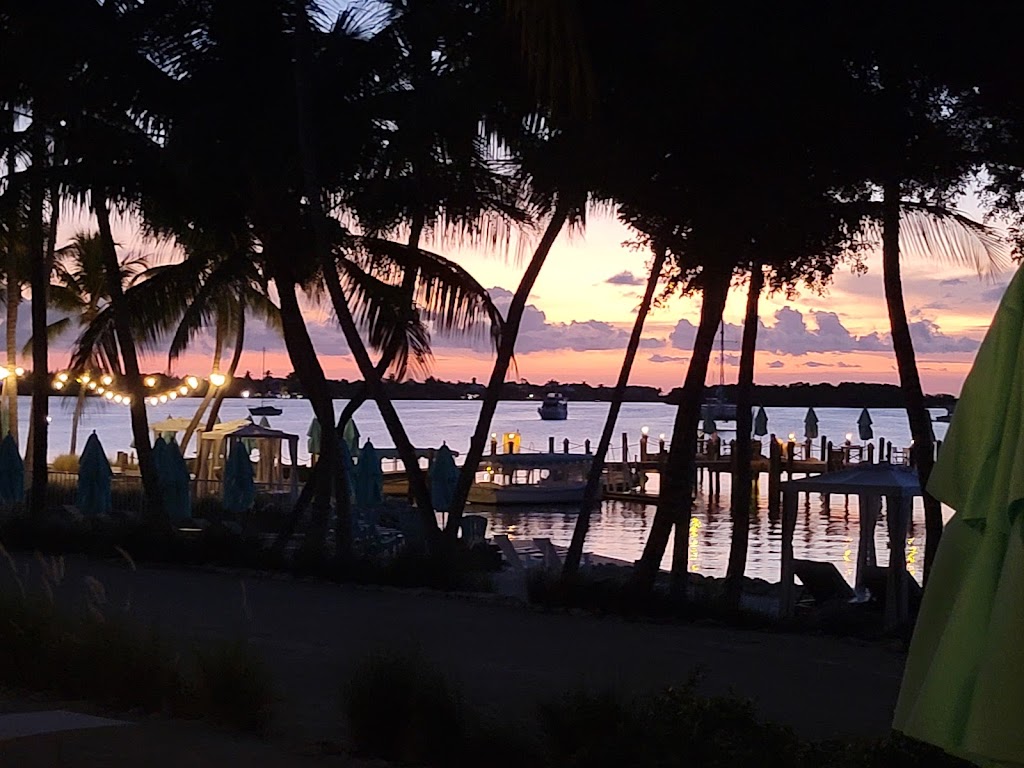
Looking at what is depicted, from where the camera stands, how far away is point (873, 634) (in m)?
12.4

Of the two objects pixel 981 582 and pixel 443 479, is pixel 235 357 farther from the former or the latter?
pixel 981 582

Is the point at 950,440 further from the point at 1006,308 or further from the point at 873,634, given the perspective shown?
the point at 873,634

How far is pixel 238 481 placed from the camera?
25.3 meters

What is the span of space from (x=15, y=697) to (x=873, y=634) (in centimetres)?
801

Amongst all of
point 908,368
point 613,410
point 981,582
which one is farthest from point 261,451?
point 981,582

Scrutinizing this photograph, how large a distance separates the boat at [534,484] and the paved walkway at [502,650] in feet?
102

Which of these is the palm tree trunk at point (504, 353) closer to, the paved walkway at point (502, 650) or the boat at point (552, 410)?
the paved walkway at point (502, 650)

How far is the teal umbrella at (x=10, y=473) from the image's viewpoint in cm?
2423

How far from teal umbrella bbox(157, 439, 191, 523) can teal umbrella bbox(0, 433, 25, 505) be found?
2.83m

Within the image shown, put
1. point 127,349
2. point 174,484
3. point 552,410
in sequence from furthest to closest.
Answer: point 552,410
point 174,484
point 127,349

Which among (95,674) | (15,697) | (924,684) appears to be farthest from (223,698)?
(924,684)

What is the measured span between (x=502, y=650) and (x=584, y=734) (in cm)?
401

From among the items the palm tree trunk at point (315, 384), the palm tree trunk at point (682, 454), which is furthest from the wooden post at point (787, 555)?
the palm tree trunk at point (315, 384)

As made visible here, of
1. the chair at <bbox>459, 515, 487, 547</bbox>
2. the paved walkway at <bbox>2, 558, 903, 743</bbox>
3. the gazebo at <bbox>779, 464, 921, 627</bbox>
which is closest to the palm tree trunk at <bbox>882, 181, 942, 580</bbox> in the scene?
the paved walkway at <bbox>2, 558, 903, 743</bbox>
